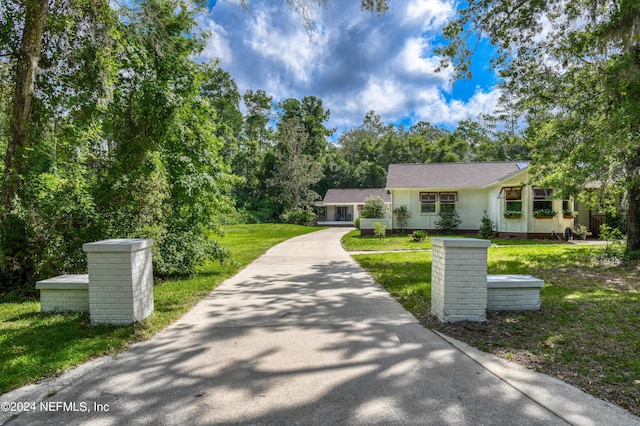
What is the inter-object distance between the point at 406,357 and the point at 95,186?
245 inches

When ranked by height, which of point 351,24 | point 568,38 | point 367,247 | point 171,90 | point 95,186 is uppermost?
point 351,24

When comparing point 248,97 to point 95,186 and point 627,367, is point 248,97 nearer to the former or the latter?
point 95,186

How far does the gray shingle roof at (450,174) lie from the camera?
19.5 metres

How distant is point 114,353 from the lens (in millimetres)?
3404

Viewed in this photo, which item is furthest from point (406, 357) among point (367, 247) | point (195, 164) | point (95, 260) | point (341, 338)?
point (367, 247)

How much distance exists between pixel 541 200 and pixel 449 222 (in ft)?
15.3

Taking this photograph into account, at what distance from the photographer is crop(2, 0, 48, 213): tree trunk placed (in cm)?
588

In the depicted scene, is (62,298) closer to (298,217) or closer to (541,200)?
(541,200)

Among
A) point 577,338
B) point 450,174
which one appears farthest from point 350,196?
point 577,338

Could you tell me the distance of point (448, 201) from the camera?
767 inches

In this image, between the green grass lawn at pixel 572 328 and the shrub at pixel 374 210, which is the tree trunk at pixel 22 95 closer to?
the green grass lawn at pixel 572 328

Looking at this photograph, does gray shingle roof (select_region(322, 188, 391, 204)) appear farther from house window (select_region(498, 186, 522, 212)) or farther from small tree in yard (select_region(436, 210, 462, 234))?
house window (select_region(498, 186, 522, 212))

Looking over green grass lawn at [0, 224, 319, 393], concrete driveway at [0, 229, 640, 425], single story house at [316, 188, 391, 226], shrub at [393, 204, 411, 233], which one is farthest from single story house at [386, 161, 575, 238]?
green grass lawn at [0, 224, 319, 393]

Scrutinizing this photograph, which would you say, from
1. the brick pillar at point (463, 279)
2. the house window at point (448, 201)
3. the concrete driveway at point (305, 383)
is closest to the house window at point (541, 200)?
the house window at point (448, 201)
